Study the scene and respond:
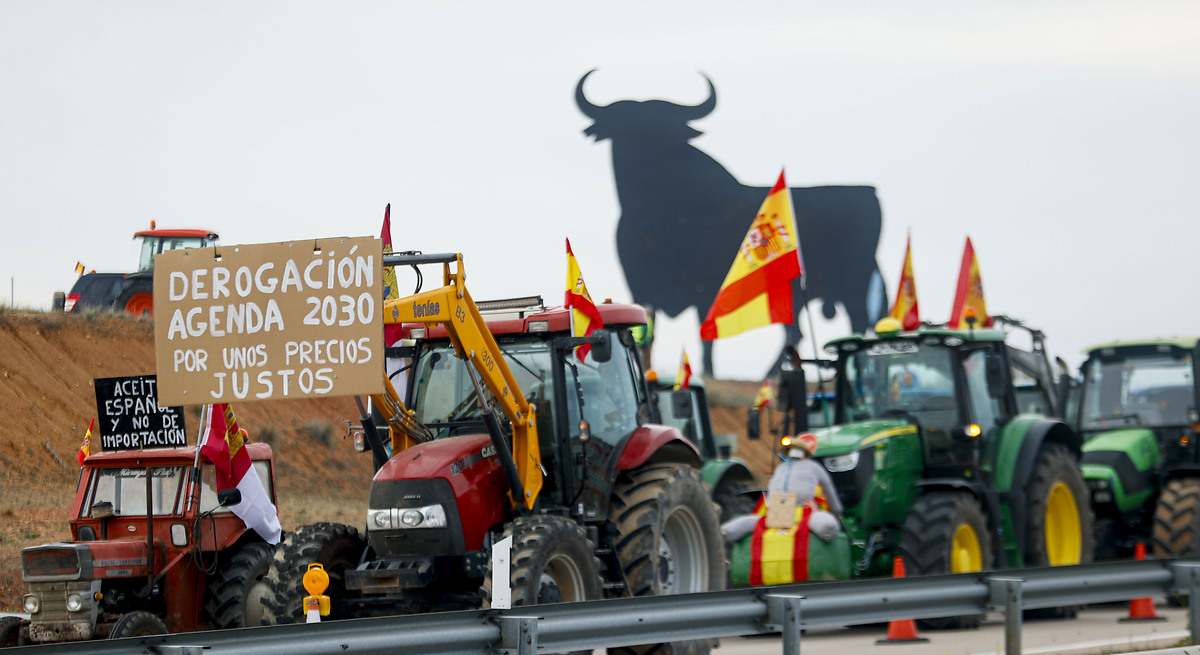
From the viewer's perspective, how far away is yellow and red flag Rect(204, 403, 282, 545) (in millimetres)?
12469

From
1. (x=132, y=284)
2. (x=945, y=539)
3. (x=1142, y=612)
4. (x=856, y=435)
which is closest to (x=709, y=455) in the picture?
(x=856, y=435)

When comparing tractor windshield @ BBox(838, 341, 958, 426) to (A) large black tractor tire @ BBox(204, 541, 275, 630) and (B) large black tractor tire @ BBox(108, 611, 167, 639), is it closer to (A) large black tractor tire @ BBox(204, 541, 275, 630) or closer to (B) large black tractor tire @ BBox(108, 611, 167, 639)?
(A) large black tractor tire @ BBox(204, 541, 275, 630)

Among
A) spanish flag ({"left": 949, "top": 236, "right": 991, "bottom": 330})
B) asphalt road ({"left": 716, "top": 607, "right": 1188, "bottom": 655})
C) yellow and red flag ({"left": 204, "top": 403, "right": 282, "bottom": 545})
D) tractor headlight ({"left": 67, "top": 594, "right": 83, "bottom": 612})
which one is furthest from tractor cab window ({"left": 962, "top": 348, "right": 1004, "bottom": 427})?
spanish flag ({"left": 949, "top": 236, "right": 991, "bottom": 330})

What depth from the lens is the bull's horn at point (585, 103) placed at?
40156 mm

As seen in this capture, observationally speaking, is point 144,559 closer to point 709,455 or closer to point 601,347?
point 601,347

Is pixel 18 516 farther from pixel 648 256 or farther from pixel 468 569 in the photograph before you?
pixel 648 256

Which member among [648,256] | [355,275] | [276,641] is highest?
[648,256]

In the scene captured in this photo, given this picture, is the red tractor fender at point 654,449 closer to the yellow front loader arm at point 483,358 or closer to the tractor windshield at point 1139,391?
the yellow front loader arm at point 483,358

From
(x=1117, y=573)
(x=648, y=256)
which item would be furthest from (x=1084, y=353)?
(x=648, y=256)

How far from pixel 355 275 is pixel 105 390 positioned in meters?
6.57

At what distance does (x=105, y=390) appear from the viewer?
50.3 ft

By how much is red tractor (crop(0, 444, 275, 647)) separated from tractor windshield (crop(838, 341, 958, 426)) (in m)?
5.71

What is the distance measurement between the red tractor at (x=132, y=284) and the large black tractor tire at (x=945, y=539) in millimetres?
17885

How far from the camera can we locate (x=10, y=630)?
1208 cm
